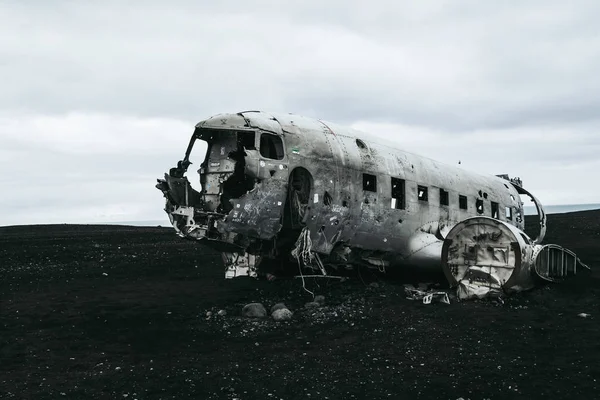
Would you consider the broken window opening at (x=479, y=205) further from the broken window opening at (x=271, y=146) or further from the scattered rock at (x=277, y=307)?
the broken window opening at (x=271, y=146)

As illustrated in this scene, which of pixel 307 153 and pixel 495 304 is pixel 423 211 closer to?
pixel 495 304

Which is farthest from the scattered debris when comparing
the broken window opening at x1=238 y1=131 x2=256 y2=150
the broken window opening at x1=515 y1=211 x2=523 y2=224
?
the broken window opening at x1=515 y1=211 x2=523 y2=224

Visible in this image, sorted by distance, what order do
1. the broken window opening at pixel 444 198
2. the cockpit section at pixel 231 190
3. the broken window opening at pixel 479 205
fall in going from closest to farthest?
1. the cockpit section at pixel 231 190
2. the broken window opening at pixel 444 198
3. the broken window opening at pixel 479 205

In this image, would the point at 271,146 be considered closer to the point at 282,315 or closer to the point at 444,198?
the point at 282,315

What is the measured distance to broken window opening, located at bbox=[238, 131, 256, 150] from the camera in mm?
12477

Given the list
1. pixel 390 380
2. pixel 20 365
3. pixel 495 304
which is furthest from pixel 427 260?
pixel 20 365

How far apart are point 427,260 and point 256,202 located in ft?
18.7

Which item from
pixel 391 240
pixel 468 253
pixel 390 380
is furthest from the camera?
pixel 391 240

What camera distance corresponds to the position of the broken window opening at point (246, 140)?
12477 millimetres

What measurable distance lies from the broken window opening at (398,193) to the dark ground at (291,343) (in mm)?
2429

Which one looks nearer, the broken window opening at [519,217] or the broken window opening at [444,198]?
the broken window opening at [444,198]

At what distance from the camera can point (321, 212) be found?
40.1 ft

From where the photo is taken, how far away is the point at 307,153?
12.2 meters

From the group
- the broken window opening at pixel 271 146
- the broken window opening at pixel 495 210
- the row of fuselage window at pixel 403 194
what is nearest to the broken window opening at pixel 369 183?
the row of fuselage window at pixel 403 194
